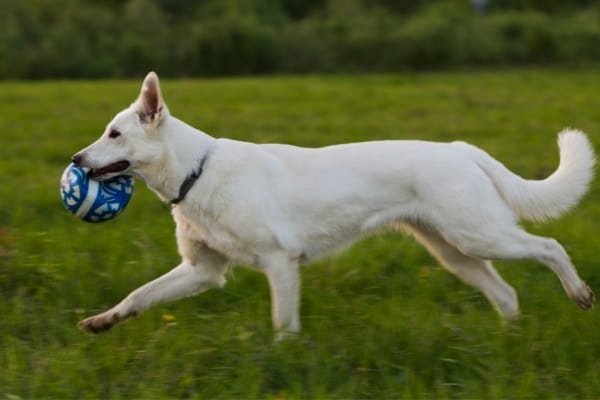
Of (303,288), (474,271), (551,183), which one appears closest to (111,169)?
(303,288)

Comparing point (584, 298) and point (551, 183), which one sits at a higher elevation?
point (551, 183)

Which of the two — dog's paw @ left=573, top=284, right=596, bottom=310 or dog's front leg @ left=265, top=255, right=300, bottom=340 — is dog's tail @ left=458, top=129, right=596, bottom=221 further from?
dog's front leg @ left=265, top=255, right=300, bottom=340

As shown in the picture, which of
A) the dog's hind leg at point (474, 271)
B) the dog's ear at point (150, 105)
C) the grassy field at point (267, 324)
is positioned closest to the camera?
the grassy field at point (267, 324)

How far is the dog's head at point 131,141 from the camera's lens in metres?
5.70

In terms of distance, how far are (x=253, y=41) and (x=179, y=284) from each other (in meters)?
22.5

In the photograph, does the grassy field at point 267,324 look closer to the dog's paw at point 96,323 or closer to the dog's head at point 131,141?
the dog's paw at point 96,323

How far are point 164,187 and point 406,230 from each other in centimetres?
159

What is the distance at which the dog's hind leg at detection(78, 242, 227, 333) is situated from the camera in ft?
19.0

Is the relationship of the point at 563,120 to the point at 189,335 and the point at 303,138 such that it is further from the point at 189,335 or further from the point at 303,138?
the point at 189,335

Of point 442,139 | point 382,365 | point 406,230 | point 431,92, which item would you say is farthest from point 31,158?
point 431,92

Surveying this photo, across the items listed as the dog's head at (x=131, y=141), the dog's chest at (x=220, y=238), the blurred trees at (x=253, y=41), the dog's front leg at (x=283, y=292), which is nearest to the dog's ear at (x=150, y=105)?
the dog's head at (x=131, y=141)

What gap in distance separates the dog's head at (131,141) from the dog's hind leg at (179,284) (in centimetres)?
66

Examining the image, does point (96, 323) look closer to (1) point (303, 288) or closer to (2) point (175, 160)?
(2) point (175, 160)

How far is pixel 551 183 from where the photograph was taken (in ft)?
20.5
